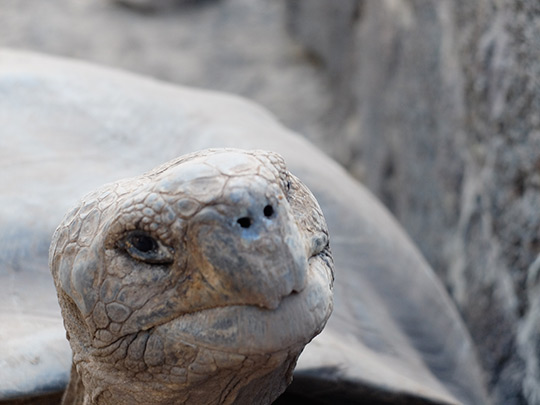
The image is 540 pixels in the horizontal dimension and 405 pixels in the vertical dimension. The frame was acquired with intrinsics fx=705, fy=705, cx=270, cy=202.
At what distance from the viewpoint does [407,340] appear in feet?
5.43

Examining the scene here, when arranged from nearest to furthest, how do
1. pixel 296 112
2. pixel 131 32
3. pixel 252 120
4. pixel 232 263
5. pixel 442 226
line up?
pixel 232 263, pixel 252 120, pixel 442 226, pixel 296 112, pixel 131 32

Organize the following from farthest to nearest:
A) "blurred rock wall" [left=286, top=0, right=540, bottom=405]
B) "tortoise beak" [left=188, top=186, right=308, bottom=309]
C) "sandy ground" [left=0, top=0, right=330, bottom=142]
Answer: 1. "sandy ground" [left=0, top=0, right=330, bottom=142]
2. "blurred rock wall" [left=286, top=0, right=540, bottom=405]
3. "tortoise beak" [left=188, top=186, right=308, bottom=309]

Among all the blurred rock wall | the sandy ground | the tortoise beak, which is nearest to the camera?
the tortoise beak

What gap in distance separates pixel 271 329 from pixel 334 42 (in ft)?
13.7

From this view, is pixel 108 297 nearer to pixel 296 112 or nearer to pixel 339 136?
pixel 339 136

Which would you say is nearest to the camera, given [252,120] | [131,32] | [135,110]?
[135,110]

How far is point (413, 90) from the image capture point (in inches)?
117

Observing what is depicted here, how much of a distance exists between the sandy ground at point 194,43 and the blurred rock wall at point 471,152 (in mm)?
1126

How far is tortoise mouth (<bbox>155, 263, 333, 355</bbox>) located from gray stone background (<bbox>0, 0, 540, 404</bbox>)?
1.03 m

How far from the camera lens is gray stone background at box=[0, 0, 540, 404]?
5.73ft

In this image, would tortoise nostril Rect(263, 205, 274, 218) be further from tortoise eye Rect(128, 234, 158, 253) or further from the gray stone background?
the gray stone background

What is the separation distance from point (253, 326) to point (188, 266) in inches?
3.7

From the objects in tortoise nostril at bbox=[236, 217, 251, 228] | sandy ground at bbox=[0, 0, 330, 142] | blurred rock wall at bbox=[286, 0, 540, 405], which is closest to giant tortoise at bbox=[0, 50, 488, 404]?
tortoise nostril at bbox=[236, 217, 251, 228]

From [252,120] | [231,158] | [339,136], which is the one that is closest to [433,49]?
[252,120]
